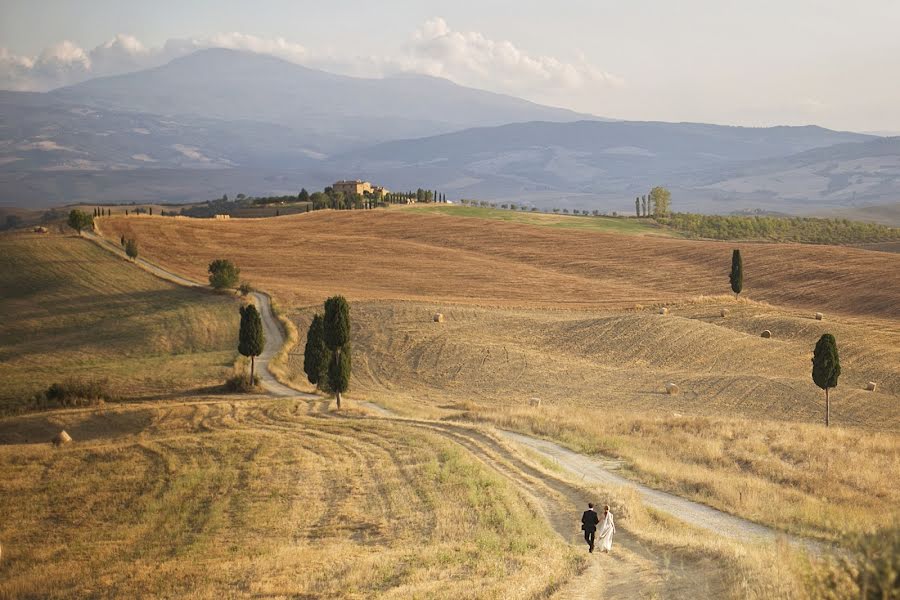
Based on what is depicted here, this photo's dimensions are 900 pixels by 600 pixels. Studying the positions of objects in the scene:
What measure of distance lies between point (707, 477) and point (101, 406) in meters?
29.5

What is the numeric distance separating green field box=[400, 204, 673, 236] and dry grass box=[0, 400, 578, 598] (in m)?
103

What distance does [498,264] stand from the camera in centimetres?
9812

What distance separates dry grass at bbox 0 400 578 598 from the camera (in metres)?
17.8

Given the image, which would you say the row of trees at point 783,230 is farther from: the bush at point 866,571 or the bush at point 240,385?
the bush at point 866,571

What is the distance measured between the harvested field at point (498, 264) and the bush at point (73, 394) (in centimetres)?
2791

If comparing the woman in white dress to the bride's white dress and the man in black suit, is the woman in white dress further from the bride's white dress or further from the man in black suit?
the man in black suit

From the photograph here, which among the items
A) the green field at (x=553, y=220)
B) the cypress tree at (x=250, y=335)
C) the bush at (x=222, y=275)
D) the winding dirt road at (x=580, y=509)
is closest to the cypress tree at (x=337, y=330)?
the winding dirt road at (x=580, y=509)

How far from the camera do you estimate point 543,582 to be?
56.1 ft

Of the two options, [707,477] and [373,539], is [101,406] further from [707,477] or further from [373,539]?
[707,477]

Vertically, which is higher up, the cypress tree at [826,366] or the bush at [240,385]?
the cypress tree at [826,366]

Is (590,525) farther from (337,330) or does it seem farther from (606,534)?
(337,330)

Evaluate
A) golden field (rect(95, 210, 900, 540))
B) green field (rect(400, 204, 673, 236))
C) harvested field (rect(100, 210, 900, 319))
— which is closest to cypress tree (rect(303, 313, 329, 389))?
golden field (rect(95, 210, 900, 540))

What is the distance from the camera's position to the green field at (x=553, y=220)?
135 metres

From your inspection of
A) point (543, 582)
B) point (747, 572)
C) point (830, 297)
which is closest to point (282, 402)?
point (543, 582)
